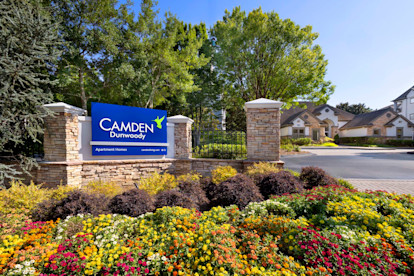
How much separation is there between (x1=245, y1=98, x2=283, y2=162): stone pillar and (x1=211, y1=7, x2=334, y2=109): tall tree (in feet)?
31.8

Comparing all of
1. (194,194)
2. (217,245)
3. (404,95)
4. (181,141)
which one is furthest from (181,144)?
(404,95)

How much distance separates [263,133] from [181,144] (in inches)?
128

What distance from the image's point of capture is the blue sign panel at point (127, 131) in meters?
6.01

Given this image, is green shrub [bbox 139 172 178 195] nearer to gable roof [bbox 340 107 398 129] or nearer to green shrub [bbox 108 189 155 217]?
green shrub [bbox 108 189 155 217]

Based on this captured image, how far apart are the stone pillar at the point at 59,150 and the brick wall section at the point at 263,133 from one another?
5.97 m

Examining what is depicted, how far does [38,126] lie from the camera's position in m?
5.36

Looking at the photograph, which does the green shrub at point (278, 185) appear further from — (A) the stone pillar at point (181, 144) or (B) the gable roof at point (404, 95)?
(B) the gable roof at point (404, 95)

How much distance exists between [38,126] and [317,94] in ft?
61.3

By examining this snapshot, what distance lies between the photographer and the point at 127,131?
642 centimetres

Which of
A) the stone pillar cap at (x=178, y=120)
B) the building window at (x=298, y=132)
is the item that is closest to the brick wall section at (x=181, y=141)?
the stone pillar cap at (x=178, y=120)

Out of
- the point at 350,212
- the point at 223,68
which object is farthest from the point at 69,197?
the point at 223,68

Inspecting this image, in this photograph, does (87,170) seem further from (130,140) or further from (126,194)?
(126,194)

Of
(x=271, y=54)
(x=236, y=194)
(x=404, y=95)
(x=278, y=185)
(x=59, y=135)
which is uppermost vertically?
(x=404, y=95)

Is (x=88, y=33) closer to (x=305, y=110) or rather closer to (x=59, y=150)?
(x=59, y=150)
